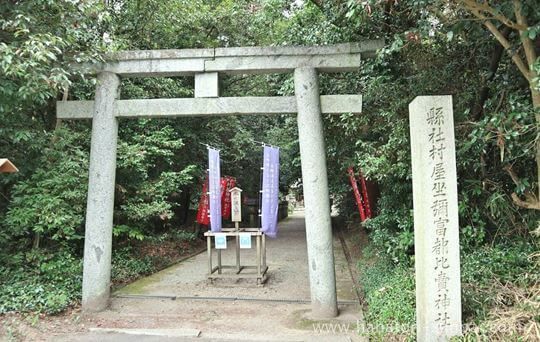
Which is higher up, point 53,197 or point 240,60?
point 240,60

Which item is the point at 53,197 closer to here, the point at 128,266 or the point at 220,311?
the point at 128,266

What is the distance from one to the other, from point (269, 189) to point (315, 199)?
2504 mm

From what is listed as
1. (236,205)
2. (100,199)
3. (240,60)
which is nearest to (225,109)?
(240,60)

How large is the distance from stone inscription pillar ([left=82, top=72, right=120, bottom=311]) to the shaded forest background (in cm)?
43

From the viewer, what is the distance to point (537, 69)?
396cm

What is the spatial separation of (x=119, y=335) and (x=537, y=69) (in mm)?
5736

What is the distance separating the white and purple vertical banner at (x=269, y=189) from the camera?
28.4 ft

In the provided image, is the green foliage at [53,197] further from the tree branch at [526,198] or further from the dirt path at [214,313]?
the tree branch at [526,198]

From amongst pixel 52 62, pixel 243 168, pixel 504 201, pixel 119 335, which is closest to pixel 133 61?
pixel 52 62

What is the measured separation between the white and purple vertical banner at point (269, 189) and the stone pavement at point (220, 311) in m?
1.34

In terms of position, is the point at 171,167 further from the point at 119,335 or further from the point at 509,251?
the point at 509,251

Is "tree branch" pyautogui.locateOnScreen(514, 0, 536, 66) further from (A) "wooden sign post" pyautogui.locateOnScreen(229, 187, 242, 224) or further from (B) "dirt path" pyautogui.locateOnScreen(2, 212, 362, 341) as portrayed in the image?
(A) "wooden sign post" pyautogui.locateOnScreen(229, 187, 242, 224)

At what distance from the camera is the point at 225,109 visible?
6555 millimetres

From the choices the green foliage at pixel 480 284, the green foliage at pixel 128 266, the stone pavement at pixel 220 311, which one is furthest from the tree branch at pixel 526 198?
the green foliage at pixel 128 266
